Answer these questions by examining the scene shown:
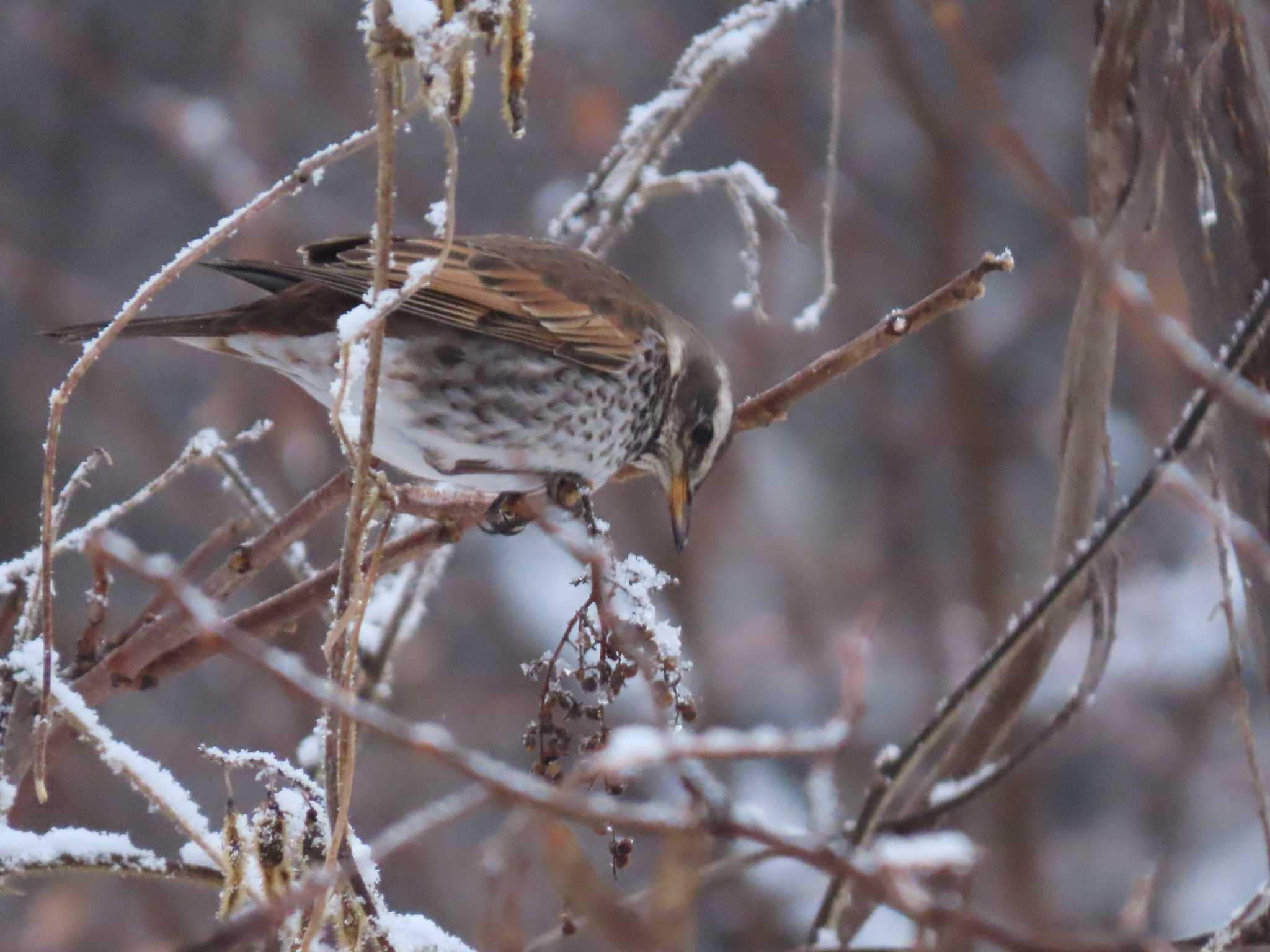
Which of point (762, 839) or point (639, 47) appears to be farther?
point (639, 47)

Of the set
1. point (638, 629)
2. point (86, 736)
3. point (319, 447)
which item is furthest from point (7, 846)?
point (319, 447)

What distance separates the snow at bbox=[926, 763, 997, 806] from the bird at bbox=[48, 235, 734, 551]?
1.15 m

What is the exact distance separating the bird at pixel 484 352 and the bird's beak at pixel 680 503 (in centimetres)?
2

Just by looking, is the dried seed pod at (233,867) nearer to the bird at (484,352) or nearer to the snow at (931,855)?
the snow at (931,855)

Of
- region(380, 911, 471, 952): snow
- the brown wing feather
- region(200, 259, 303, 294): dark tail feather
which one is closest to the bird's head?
the brown wing feather

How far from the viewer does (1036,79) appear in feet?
28.6

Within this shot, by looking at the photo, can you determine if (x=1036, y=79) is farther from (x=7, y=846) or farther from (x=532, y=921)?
(x=7, y=846)

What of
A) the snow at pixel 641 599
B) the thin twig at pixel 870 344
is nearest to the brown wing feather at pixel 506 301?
the thin twig at pixel 870 344

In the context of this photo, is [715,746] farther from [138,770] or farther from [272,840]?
[138,770]

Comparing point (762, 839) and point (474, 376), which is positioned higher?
point (474, 376)

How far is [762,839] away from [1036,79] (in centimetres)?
841

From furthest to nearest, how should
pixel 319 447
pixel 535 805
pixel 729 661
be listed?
pixel 729 661
pixel 319 447
pixel 535 805

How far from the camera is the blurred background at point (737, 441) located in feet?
21.8

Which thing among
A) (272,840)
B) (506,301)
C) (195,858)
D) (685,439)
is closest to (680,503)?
(685,439)
